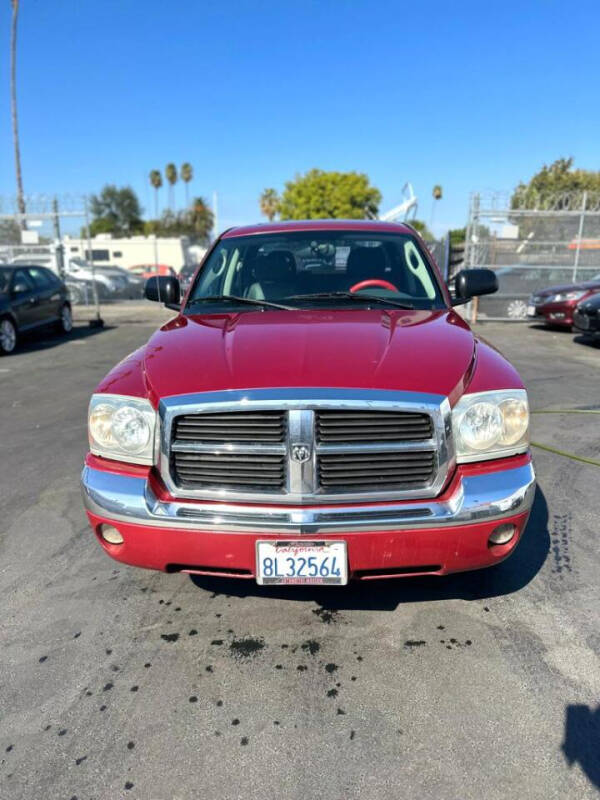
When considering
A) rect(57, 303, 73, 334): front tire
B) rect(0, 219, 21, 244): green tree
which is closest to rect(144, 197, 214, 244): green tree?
rect(0, 219, 21, 244): green tree

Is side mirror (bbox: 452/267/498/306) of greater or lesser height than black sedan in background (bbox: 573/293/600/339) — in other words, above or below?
above

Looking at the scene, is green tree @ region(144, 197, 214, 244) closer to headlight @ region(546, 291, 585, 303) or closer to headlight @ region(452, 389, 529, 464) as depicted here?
headlight @ region(546, 291, 585, 303)

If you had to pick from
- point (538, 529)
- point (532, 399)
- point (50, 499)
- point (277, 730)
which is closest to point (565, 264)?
point (532, 399)

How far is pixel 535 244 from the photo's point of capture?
15117 millimetres

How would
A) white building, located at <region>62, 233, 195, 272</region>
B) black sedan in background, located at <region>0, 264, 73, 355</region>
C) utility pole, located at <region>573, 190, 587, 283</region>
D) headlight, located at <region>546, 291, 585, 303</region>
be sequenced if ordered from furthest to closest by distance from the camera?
white building, located at <region>62, 233, 195, 272</region>, utility pole, located at <region>573, 190, 587, 283</region>, headlight, located at <region>546, 291, 585, 303</region>, black sedan in background, located at <region>0, 264, 73, 355</region>

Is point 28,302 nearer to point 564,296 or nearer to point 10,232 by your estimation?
point 10,232

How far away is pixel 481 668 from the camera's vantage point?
2.51 metres

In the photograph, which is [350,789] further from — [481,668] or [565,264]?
[565,264]

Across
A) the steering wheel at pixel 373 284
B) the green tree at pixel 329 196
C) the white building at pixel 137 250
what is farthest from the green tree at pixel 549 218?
the green tree at pixel 329 196

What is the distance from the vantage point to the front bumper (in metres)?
2.37

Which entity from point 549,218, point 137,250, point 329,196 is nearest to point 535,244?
point 549,218

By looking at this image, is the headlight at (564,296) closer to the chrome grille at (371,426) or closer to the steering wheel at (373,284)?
the steering wheel at (373,284)

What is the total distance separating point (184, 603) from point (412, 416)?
4.97 feet

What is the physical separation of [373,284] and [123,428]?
1.98 m
